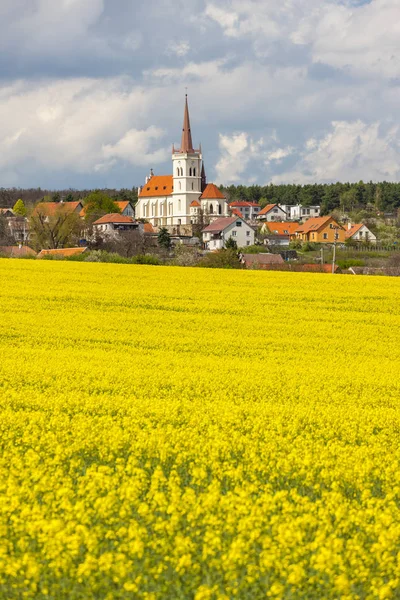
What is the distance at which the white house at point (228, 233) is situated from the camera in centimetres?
11175

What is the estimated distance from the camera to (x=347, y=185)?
194 metres

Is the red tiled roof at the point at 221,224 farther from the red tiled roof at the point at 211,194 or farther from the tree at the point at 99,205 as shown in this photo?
the red tiled roof at the point at 211,194

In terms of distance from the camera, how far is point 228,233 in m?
112

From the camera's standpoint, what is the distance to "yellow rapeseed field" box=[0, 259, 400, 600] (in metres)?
6.48

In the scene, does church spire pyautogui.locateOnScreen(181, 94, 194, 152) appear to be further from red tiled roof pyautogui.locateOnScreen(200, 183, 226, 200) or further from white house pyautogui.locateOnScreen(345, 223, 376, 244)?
white house pyautogui.locateOnScreen(345, 223, 376, 244)

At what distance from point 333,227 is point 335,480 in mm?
115925

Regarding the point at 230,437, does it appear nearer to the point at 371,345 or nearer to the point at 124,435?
the point at 124,435

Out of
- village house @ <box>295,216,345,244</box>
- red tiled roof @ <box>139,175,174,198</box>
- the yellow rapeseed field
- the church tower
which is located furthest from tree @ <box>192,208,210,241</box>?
the yellow rapeseed field

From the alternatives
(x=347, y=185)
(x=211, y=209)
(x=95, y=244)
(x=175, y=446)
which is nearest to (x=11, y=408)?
(x=175, y=446)

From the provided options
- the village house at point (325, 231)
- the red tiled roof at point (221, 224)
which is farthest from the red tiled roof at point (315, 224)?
the red tiled roof at point (221, 224)

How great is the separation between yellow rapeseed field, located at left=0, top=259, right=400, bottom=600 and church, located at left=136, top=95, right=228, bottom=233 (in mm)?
132414

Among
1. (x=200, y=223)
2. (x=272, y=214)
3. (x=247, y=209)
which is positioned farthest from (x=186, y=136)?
(x=247, y=209)

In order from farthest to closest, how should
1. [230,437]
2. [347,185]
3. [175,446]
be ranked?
[347,185]
[230,437]
[175,446]

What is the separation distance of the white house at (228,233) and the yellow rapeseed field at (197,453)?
87.4 m
